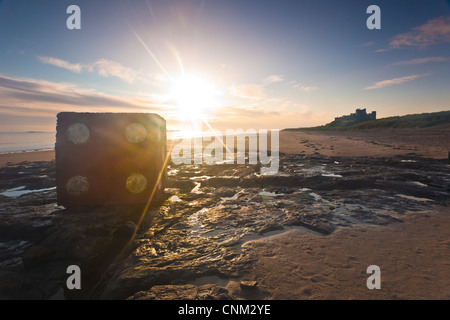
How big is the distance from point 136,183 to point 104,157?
0.94 m

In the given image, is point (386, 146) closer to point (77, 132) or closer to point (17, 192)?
point (77, 132)

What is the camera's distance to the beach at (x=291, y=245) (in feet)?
7.98

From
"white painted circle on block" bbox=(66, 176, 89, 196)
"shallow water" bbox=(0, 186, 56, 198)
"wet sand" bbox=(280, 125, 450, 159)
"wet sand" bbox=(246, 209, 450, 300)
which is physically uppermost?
"wet sand" bbox=(280, 125, 450, 159)

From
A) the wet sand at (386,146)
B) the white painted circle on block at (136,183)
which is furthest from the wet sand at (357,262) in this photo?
the wet sand at (386,146)

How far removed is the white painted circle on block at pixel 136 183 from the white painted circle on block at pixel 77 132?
1335 millimetres

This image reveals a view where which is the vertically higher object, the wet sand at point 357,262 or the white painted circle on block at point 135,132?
the white painted circle on block at point 135,132

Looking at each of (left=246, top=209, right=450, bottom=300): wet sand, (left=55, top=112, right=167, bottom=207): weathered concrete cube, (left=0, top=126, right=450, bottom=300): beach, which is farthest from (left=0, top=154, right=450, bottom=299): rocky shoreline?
(left=55, top=112, right=167, bottom=207): weathered concrete cube

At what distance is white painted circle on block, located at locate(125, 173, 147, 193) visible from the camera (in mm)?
5137

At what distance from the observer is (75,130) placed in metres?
4.77

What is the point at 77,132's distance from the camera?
479 cm

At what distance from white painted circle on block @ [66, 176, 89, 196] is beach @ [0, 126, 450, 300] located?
1345 millimetres

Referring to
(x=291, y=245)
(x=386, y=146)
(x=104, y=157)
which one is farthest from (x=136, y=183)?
(x=386, y=146)

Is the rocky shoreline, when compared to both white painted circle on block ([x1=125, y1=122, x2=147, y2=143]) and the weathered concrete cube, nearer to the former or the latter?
the weathered concrete cube

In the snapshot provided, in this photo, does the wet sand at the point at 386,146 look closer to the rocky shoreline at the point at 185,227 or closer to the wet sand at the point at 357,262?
the rocky shoreline at the point at 185,227
